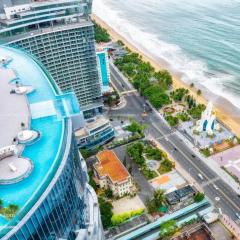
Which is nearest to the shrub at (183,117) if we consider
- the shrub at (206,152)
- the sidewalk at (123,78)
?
the shrub at (206,152)

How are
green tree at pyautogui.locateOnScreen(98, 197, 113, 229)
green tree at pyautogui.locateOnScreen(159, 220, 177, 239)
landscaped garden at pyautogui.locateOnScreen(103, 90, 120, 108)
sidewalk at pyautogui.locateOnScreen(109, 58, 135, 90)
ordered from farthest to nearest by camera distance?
sidewalk at pyautogui.locateOnScreen(109, 58, 135, 90), landscaped garden at pyautogui.locateOnScreen(103, 90, 120, 108), green tree at pyautogui.locateOnScreen(98, 197, 113, 229), green tree at pyautogui.locateOnScreen(159, 220, 177, 239)

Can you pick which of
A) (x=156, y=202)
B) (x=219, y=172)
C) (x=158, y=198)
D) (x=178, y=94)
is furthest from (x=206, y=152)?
(x=178, y=94)

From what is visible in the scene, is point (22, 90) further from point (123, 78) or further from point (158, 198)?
point (123, 78)

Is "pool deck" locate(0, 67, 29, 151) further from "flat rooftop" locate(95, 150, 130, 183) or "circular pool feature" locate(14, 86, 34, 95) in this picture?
"flat rooftop" locate(95, 150, 130, 183)

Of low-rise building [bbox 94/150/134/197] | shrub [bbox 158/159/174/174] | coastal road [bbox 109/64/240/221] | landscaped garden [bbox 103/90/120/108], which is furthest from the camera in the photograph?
landscaped garden [bbox 103/90/120/108]

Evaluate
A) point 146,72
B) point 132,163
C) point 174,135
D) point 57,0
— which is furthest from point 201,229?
point 146,72

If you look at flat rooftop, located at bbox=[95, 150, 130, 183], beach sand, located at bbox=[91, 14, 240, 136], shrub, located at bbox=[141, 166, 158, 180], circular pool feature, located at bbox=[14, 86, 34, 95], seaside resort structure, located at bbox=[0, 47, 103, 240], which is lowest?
beach sand, located at bbox=[91, 14, 240, 136]

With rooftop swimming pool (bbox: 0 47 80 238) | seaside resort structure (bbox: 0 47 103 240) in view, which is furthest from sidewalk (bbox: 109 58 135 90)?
seaside resort structure (bbox: 0 47 103 240)
